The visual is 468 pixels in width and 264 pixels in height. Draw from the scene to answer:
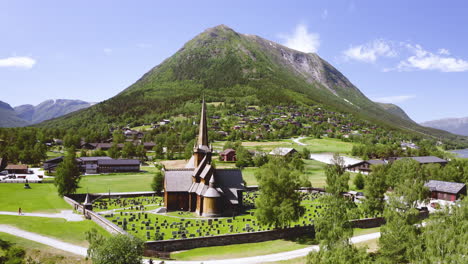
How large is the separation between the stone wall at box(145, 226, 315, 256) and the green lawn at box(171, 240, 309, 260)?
712mm

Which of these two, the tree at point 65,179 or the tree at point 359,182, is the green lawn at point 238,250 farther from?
the tree at point 359,182

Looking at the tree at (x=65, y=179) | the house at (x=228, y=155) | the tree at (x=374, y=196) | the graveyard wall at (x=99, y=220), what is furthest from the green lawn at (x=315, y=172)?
the tree at (x=65, y=179)

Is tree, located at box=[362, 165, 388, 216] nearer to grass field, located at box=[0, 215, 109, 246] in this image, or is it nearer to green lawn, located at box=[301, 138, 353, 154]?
grass field, located at box=[0, 215, 109, 246]

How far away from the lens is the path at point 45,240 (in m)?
37.2

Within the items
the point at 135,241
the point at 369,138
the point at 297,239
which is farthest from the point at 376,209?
the point at 369,138

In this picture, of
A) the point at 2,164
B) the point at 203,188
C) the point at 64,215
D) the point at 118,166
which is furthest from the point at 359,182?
the point at 2,164

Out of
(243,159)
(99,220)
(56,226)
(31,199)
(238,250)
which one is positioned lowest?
(238,250)

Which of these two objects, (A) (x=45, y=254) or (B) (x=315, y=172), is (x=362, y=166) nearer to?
(B) (x=315, y=172)

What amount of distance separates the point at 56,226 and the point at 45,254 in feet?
35.0

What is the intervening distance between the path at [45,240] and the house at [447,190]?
72749 mm

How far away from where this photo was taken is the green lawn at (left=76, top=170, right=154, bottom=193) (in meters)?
77.7

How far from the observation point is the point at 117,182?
87.4 meters

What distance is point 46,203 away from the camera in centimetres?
5981

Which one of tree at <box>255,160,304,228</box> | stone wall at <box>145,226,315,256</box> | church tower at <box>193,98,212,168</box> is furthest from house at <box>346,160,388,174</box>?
tree at <box>255,160,304,228</box>
